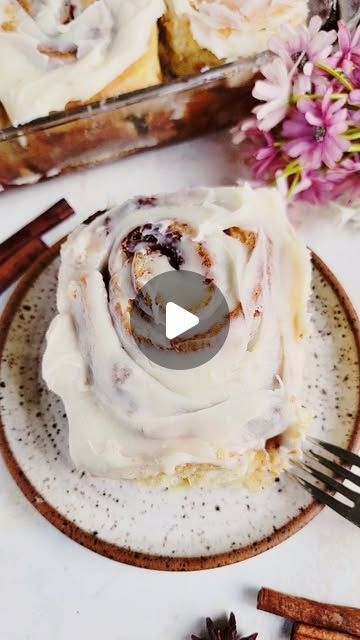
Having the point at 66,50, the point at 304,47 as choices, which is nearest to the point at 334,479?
the point at 304,47

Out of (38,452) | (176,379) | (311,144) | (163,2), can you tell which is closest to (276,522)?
(176,379)

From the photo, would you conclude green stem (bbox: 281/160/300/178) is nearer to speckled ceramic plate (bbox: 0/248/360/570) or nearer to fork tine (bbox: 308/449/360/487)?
speckled ceramic plate (bbox: 0/248/360/570)

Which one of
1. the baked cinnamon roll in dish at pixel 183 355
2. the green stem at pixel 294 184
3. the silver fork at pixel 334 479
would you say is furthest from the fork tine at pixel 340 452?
the green stem at pixel 294 184

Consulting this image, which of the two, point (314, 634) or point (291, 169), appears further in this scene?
point (291, 169)

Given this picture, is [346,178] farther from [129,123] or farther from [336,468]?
[336,468]

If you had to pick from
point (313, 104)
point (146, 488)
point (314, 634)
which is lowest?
point (314, 634)

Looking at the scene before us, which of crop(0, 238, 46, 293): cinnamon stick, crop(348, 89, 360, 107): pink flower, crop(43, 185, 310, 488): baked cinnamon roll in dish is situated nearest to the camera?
crop(43, 185, 310, 488): baked cinnamon roll in dish

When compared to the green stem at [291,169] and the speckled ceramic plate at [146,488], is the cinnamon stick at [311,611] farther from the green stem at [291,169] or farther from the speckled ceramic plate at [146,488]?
the green stem at [291,169]
